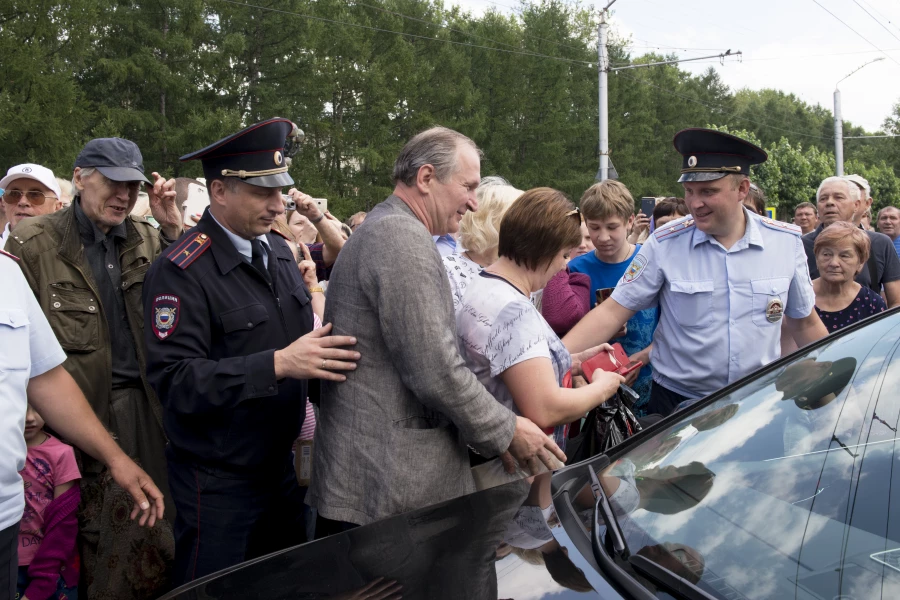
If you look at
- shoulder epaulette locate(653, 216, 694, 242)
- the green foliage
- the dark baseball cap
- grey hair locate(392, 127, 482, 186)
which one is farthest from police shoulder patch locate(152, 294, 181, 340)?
the green foliage

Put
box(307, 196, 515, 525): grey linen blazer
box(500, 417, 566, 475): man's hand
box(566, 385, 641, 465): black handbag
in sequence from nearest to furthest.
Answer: box(307, 196, 515, 525): grey linen blazer → box(500, 417, 566, 475): man's hand → box(566, 385, 641, 465): black handbag

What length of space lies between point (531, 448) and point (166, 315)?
43.3 inches

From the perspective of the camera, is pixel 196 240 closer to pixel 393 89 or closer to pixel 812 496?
pixel 812 496

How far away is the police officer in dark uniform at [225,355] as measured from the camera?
2.25 m

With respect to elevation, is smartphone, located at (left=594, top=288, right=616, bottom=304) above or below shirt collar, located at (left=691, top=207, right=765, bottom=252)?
below

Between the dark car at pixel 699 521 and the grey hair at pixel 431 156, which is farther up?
the grey hair at pixel 431 156

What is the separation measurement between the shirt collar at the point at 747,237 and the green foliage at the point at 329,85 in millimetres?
13624

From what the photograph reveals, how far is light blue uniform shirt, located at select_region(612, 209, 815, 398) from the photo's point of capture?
2.85m

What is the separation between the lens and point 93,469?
3.01 m

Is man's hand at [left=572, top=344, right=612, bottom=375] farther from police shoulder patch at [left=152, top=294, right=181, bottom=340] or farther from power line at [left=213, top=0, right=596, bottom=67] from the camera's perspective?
power line at [left=213, top=0, right=596, bottom=67]

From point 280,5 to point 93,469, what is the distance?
76.4ft

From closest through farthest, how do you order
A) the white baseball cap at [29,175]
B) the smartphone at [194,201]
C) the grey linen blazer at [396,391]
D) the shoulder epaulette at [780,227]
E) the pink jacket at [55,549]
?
the grey linen blazer at [396,391], the pink jacket at [55,549], the shoulder epaulette at [780,227], the white baseball cap at [29,175], the smartphone at [194,201]

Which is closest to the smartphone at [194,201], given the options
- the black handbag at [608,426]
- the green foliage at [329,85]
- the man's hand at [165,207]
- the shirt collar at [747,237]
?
the man's hand at [165,207]

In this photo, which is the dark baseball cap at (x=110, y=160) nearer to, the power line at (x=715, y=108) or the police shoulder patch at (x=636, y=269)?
the police shoulder patch at (x=636, y=269)
